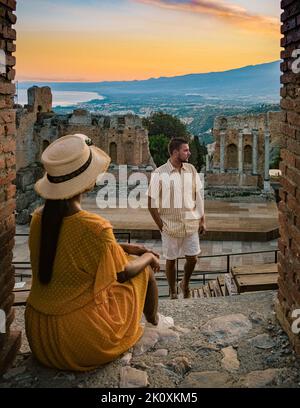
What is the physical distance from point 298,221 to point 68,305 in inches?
78.4

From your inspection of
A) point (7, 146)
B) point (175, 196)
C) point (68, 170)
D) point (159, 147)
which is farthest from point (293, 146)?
point (159, 147)

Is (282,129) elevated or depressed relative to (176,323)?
elevated

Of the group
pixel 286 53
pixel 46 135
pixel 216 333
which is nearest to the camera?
pixel 286 53

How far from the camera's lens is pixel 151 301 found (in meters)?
4.82

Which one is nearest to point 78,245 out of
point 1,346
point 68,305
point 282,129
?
point 68,305

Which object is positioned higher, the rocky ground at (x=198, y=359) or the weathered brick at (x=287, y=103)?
the weathered brick at (x=287, y=103)

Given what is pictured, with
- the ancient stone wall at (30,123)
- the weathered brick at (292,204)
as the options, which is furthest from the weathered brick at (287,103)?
the ancient stone wall at (30,123)

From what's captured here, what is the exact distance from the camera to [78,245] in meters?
4.00

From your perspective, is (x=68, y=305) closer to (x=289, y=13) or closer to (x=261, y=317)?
(x=261, y=317)

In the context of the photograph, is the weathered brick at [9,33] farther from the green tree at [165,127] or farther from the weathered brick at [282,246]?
the green tree at [165,127]

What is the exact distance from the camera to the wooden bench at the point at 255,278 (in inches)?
262

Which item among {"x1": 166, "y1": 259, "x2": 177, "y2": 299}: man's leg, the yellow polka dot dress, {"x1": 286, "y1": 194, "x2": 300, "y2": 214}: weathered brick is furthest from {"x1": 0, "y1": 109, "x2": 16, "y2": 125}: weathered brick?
{"x1": 166, "y1": 259, "x2": 177, "y2": 299}: man's leg

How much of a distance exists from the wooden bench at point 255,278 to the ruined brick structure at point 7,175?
10.0 ft

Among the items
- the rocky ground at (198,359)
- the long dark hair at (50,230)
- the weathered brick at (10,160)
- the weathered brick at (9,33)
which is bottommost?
the rocky ground at (198,359)
